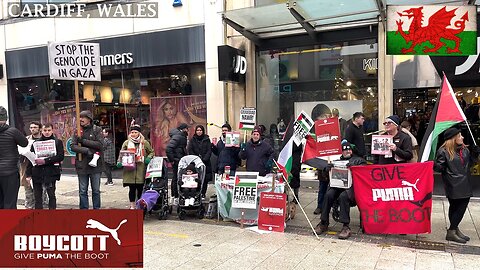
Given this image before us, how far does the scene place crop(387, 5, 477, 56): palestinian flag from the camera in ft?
24.8

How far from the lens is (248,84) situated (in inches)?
414

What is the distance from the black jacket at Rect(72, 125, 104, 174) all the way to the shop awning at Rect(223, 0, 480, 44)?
4.08 metres

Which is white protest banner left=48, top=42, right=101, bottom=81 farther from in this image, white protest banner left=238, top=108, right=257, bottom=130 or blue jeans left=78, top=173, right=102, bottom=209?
white protest banner left=238, top=108, right=257, bottom=130

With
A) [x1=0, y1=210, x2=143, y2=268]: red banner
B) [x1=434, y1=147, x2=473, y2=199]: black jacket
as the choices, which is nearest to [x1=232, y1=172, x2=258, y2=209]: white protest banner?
[x1=434, y1=147, x2=473, y2=199]: black jacket

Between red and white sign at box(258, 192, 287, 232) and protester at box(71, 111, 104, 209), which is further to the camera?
protester at box(71, 111, 104, 209)

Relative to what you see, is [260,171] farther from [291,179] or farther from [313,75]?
[313,75]

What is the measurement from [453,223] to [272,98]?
5875 mm

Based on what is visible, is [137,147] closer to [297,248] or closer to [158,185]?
[158,185]

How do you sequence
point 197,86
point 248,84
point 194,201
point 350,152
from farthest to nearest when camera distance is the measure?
point 197,86 < point 248,84 < point 194,201 < point 350,152

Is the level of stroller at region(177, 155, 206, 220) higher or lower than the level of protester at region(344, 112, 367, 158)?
lower

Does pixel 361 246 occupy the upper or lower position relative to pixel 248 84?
lower

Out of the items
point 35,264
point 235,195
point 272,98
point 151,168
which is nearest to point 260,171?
point 235,195

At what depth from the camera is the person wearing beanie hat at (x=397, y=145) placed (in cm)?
621

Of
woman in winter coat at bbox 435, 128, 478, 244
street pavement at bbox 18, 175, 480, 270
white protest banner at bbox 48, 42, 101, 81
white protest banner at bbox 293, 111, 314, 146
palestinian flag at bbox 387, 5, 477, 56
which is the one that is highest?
palestinian flag at bbox 387, 5, 477, 56
